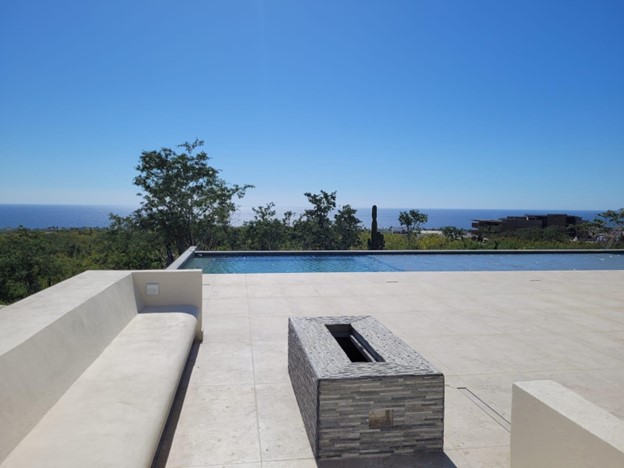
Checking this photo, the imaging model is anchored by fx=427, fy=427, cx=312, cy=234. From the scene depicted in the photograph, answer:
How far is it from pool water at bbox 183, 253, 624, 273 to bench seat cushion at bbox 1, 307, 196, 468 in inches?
289

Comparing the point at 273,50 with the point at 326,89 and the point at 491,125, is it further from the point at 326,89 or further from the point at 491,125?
the point at 491,125

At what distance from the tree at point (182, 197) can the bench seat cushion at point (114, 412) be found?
49.1ft

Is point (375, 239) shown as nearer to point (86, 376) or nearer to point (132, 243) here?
point (132, 243)

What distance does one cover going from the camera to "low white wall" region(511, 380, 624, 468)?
1492 mm

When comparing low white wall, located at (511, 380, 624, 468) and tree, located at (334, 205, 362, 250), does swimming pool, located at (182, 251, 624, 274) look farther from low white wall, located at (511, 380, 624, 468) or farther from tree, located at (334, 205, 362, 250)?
low white wall, located at (511, 380, 624, 468)

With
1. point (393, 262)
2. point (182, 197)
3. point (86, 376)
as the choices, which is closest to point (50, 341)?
point (86, 376)

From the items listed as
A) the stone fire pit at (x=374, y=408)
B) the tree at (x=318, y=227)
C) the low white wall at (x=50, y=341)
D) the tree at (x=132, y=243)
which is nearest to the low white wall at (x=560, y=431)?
the stone fire pit at (x=374, y=408)

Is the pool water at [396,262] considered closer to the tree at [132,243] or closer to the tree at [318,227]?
the tree at [132,243]

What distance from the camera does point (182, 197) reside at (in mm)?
17656

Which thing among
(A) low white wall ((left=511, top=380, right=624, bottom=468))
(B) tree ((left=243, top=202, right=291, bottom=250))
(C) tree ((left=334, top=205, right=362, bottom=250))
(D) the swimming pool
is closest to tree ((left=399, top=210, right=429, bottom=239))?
(C) tree ((left=334, top=205, right=362, bottom=250))

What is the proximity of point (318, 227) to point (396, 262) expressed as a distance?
858 cm

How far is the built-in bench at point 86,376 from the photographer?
1.82m

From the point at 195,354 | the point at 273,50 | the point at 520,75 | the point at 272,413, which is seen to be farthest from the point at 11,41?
the point at 520,75

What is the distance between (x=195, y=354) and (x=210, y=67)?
11984mm
